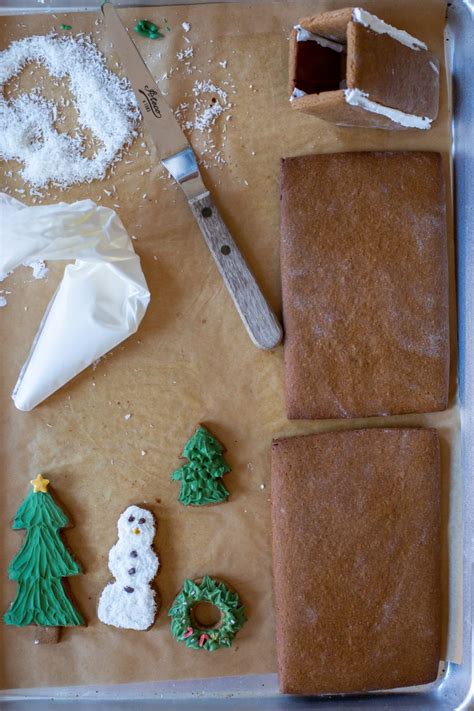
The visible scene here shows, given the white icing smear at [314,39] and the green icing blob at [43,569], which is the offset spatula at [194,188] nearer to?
the white icing smear at [314,39]

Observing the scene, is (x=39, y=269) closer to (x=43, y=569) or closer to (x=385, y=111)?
(x=43, y=569)

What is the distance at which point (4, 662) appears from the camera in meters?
1.51

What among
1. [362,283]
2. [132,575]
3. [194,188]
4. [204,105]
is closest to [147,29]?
[204,105]

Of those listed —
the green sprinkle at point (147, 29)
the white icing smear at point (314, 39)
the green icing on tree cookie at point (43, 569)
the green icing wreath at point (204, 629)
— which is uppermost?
the green sprinkle at point (147, 29)

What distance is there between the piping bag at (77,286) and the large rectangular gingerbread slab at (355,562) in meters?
0.46

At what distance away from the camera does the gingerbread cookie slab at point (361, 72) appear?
130cm

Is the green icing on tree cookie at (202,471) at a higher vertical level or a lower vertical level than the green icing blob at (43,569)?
higher

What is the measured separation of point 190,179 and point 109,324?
0.36 m

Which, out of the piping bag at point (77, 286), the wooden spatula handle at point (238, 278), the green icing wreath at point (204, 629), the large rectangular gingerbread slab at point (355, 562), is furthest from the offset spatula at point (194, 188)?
the green icing wreath at point (204, 629)

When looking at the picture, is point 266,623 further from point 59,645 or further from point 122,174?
point 122,174

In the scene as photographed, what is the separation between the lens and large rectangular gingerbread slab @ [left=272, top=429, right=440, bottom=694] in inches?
56.4

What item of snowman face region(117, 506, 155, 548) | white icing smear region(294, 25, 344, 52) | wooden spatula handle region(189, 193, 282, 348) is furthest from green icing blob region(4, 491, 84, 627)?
white icing smear region(294, 25, 344, 52)

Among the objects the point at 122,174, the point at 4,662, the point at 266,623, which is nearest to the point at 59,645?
the point at 4,662

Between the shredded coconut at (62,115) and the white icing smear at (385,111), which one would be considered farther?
the shredded coconut at (62,115)
